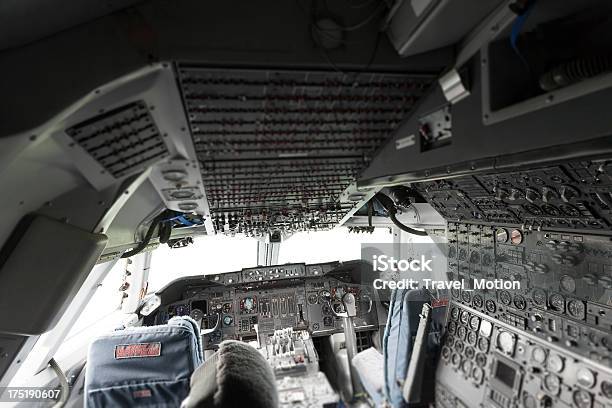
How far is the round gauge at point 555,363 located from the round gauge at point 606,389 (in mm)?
226

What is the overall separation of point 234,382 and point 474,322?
2120 mm

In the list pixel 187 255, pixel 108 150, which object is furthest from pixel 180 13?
pixel 187 255

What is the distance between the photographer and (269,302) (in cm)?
439

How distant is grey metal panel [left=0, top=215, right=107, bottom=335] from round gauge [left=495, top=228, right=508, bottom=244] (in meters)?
2.34

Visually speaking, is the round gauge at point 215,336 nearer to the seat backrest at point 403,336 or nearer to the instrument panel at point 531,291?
the seat backrest at point 403,336

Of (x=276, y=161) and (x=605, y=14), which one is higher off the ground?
(x=605, y=14)

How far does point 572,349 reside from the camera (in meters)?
1.75

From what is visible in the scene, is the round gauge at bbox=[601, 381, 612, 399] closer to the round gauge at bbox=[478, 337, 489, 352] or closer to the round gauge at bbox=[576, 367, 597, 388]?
the round gauge at bbox=[576, 367, 597, 388]

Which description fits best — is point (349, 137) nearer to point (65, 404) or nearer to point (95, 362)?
point (95, 362)

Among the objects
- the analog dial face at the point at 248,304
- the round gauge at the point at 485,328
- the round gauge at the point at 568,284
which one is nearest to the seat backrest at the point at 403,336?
the round gauge at the point at 485,328

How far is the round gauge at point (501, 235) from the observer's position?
2.27 meters

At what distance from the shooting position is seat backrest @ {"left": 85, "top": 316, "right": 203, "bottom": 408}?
210 cm

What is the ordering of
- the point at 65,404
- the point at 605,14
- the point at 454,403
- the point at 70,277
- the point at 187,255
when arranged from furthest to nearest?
the point at 187,255 < the point at 65,404 < the point at 454,403 < the point at 70,277 < the point at 605,14

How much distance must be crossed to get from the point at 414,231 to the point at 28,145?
3.04 meters
